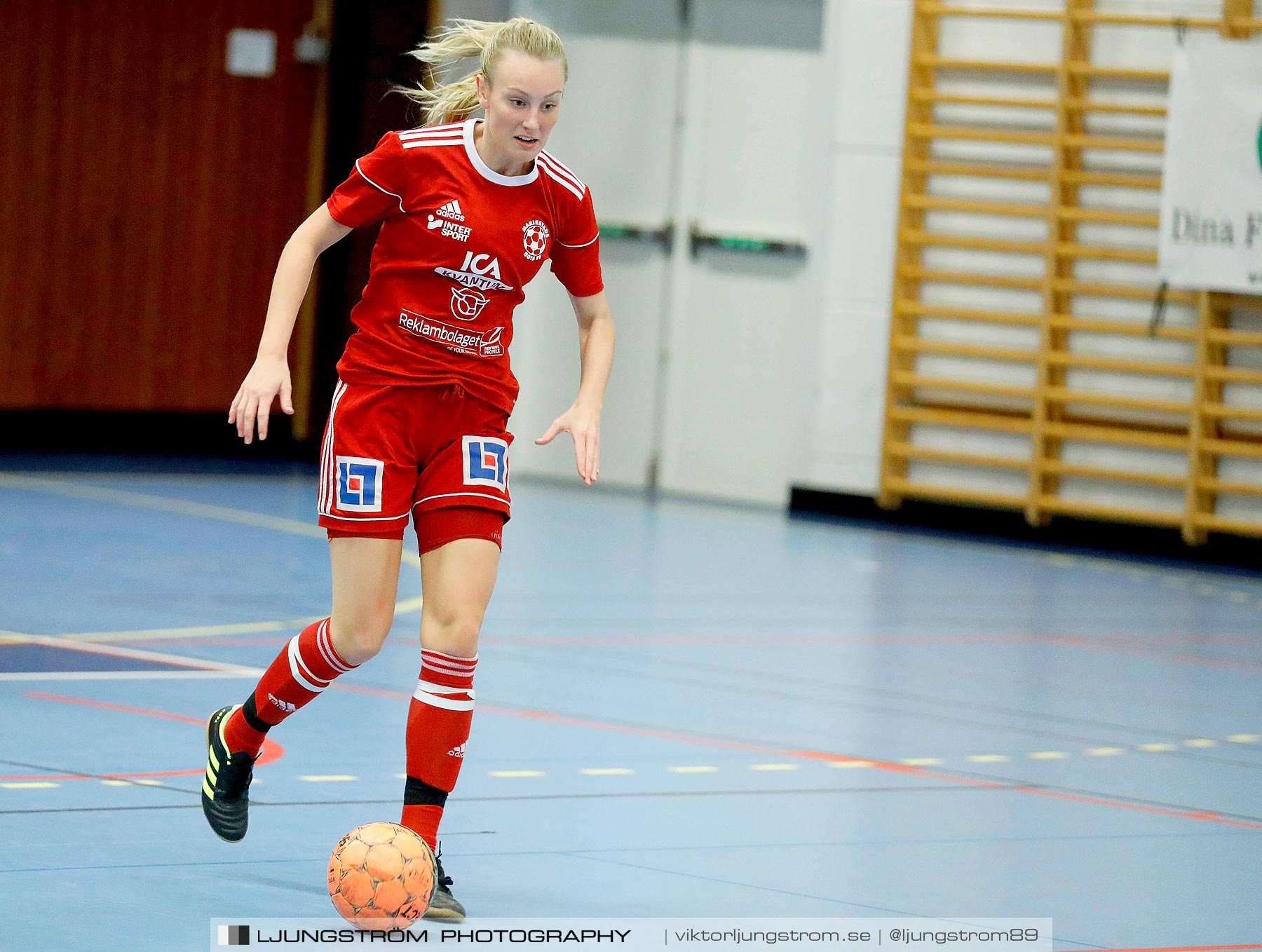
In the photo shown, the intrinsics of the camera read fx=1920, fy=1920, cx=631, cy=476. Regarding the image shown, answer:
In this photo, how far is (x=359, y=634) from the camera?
10.8ft

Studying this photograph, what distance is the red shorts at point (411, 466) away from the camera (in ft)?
10.7

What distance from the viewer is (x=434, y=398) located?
3307mm

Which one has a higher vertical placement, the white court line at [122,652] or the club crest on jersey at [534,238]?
the club crest on jersey at [534,238]

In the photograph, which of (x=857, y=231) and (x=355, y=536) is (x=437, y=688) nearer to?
(x=355, y=536)

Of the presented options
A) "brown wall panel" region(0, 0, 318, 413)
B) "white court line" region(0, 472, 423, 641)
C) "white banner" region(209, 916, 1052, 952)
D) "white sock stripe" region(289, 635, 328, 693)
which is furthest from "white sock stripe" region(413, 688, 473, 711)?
"brown wall panel" region(0, 0, 318, 413)

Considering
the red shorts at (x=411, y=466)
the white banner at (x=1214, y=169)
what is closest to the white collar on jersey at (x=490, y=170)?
the red shorts at (x=411, y=466)

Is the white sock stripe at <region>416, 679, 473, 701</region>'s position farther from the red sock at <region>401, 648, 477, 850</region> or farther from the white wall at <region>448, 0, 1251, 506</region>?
the white wall at <region>448, 0, 1251, 506</region>

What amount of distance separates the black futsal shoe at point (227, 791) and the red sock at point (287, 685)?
2cm

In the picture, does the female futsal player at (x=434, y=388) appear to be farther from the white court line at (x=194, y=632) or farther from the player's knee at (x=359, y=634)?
the white court line at (x=194, y=632)

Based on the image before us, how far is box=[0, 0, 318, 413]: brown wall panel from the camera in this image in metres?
10.8

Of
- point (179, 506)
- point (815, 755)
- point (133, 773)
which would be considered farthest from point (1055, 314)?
point (133, 773)

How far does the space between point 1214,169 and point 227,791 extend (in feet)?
24.9

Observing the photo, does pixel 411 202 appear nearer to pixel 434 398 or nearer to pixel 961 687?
pixel 434 398

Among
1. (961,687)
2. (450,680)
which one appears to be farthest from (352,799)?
(961,687)
